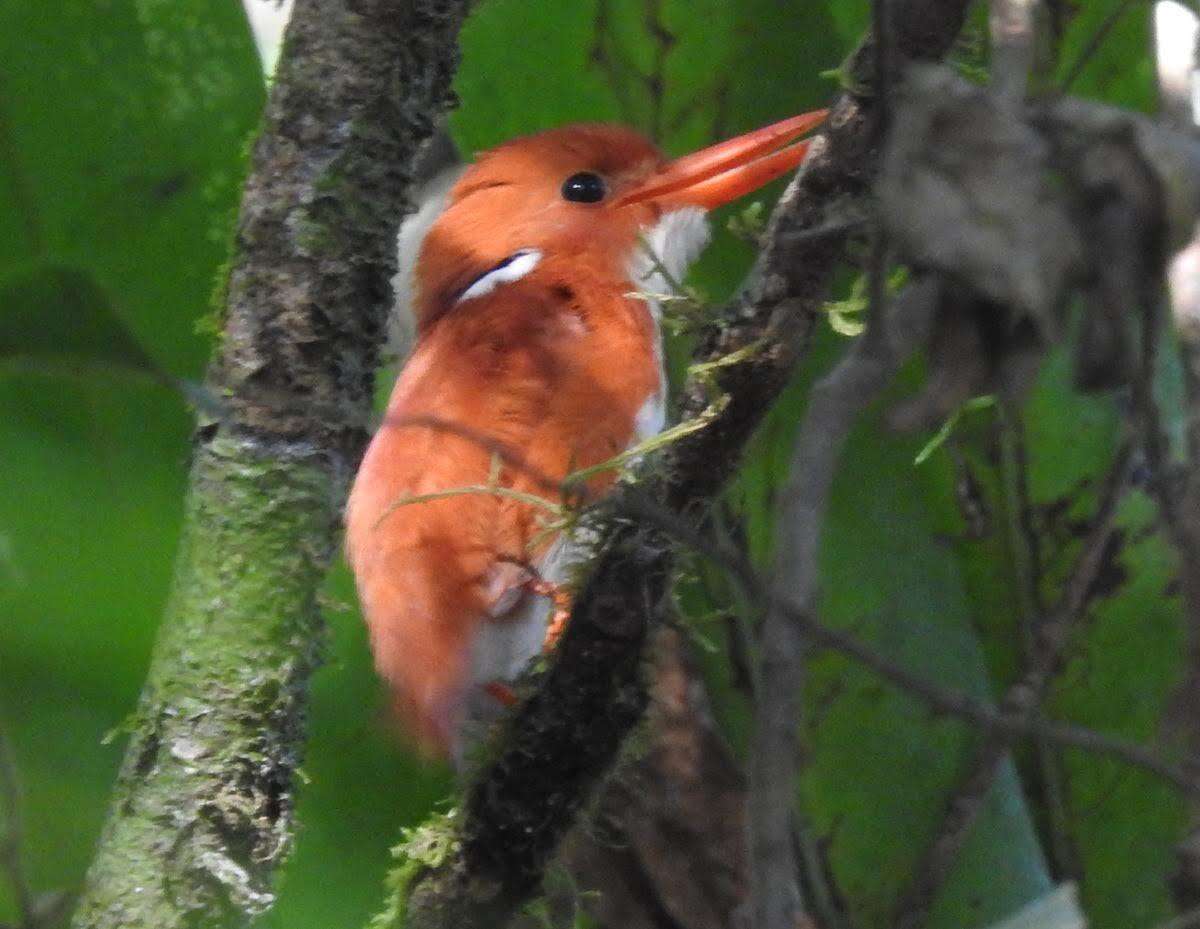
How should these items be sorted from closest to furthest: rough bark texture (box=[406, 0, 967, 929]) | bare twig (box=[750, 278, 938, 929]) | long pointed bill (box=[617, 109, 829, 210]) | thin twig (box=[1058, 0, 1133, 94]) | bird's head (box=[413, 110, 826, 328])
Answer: bare twig (box=[750, 278, 938, 929]) < rough bark texture (box=[406, 0, 967, 929]) < thin twig (box=[1058, 0, 1133, 94]) < long pointed bill (box=[617, 109, 829, 210]) < bird's head (box=[413, 110, 826, 328])

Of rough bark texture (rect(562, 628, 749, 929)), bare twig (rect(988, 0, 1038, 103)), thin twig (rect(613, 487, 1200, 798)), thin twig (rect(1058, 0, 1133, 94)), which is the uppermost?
thin twig (rect(1058, 0, 1133, 94))

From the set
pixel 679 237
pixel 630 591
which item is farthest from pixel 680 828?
pixel 630 591

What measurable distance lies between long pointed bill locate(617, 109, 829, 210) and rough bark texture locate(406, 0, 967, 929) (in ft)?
2.37

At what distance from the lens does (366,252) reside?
165 cm

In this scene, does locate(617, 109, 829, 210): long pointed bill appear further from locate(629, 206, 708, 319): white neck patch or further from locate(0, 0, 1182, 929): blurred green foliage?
locate(0, 0, 1182, 929): blurred green foliage

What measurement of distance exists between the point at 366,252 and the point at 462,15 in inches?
10.8

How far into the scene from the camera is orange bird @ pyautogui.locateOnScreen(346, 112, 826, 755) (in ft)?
5.34

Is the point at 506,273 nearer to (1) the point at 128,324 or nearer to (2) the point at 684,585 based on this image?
(2) the point at 684,585

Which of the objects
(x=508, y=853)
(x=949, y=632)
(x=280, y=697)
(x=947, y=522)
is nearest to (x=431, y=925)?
(x=508, y=853)

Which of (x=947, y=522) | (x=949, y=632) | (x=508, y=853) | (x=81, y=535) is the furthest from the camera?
(x=947, y=522)

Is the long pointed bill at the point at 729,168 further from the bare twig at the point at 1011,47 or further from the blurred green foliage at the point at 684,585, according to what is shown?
the bare twig at the point at 1011,47

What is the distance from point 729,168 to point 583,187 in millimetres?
199

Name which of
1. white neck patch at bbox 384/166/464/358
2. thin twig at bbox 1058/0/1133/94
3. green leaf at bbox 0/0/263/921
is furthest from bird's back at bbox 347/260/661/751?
thin twig at bbox 1058/0/1133/94

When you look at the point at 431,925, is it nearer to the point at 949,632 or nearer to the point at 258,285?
the point at 258,285
